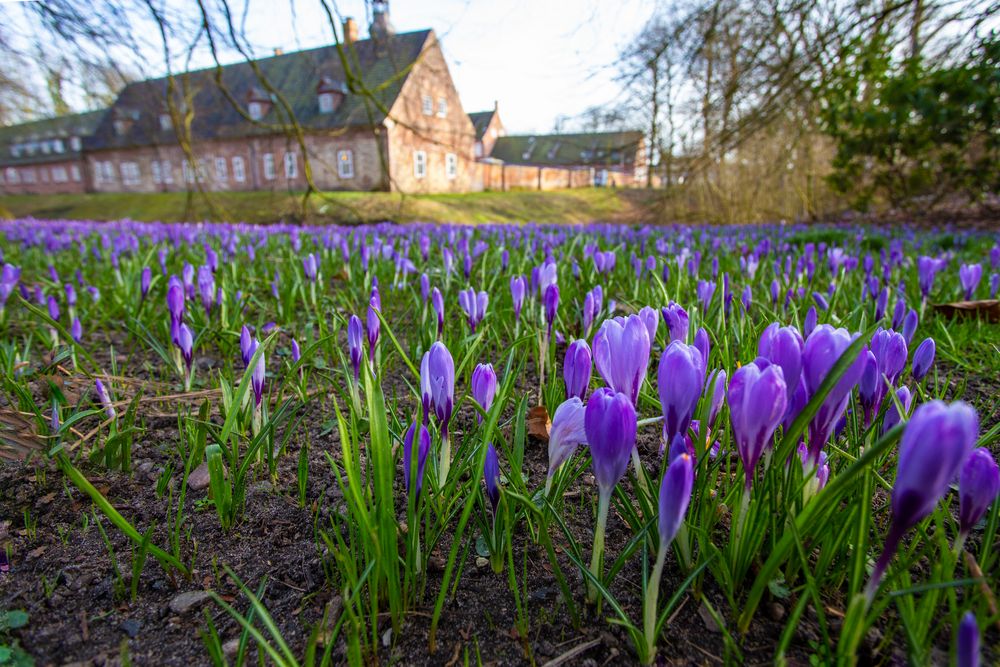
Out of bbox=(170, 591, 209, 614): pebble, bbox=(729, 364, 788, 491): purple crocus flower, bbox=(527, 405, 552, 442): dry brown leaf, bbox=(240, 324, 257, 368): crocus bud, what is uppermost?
bbox=(729, 364, 788, 491): purple crocus flower

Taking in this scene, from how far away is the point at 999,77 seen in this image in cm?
695

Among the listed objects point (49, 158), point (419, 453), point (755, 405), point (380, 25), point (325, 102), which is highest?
point (325, 102)

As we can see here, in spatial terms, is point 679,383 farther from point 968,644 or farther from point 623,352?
point 968,644

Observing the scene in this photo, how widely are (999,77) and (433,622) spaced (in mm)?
9729

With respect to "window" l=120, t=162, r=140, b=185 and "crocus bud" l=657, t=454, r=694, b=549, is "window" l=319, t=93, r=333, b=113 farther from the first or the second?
"crocus bud" l=657, t=454, r=694, b=549

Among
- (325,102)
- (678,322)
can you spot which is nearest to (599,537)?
(678,322)

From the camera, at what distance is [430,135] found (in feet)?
95.0

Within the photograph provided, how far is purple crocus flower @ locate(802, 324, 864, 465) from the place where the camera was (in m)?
0.76

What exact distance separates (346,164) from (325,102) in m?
4.05

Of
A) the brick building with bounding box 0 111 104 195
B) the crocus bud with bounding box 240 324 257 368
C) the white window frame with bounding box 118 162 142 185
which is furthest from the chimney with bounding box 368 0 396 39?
the brick building with bounding box 0 111 104 195

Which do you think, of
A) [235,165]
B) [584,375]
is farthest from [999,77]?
[235,165]

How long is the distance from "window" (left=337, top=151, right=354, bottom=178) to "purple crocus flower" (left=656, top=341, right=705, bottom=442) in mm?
30858

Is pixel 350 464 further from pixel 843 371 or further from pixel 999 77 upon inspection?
pixel 999 77

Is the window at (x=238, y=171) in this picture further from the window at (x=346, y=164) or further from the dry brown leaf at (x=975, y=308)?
the dry brown leaf at (x=975, y=308)
